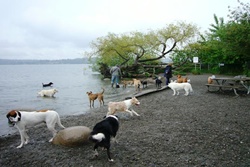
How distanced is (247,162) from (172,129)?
2.83 meters

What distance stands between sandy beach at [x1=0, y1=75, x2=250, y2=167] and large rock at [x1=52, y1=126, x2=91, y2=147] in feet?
0.56

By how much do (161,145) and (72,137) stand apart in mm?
2671

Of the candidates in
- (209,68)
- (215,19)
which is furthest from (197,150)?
(215,19)

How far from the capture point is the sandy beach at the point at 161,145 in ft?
17.7

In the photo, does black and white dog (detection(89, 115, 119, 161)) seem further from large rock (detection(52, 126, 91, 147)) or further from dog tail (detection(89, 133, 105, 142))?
large rock (detection(52, 126, 91, 147))

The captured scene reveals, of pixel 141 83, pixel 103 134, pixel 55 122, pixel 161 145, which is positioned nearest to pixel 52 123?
pixel 55 122

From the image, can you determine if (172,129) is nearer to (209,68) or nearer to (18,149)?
(18,149)

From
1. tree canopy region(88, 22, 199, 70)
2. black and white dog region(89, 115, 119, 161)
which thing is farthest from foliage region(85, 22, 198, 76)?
black and white dog region(89, 115, 119, 161)

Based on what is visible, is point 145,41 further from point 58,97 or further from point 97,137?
point 97,137

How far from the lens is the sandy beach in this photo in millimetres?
5383

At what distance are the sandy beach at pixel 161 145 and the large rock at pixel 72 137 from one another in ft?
0.56

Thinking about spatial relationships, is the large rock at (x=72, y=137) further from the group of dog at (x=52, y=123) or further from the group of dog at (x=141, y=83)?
the group of dog at (x=141, y=83)

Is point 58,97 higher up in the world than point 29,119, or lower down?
lower down

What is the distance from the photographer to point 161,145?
6273 mm
